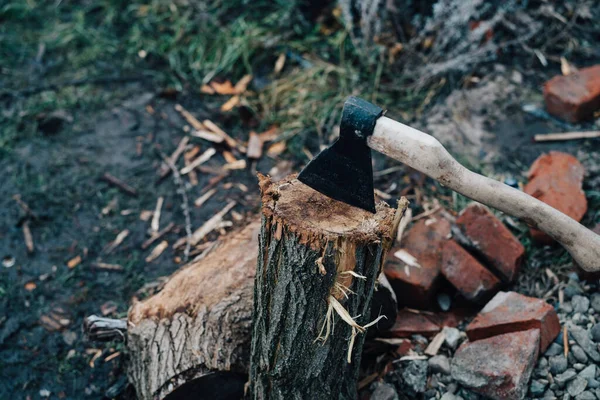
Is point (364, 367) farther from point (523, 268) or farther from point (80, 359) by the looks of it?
point (80, 359)

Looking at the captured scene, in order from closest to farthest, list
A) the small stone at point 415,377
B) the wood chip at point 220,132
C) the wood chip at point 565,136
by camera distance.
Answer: the small stone at point 415,377, the wood chip at point 565,136, the wood chip at point 220,132

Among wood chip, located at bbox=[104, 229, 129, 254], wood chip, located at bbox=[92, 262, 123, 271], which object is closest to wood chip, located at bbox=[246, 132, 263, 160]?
wood chip, located at bbox=[104, 229, 129, 254]

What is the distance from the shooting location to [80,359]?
323cm

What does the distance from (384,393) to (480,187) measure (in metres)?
1.18

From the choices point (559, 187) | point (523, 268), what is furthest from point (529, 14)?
point (523, 268)

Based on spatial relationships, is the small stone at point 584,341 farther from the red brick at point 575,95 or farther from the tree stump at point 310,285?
the red brick at point 575,95

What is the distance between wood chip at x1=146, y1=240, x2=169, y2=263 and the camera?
12.4 ft

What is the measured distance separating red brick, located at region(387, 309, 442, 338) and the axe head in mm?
997

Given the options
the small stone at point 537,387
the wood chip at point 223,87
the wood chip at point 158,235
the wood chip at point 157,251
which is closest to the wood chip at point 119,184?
the wood chip at point 158,235

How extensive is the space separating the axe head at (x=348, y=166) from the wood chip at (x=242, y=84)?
2.94 m

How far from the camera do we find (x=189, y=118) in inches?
189

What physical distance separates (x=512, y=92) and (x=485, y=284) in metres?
1.96

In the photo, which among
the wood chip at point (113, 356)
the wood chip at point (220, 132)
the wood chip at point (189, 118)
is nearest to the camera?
the wood chip at point (113, 356)

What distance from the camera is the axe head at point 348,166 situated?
2.19 m
